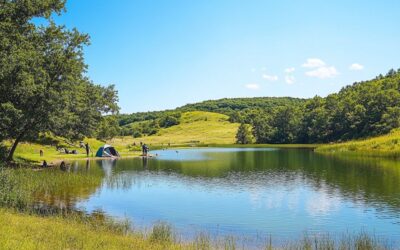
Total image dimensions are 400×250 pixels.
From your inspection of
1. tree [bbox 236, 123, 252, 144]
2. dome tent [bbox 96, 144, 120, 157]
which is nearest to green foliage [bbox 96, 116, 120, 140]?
dome tent [bbox 96, 144, 120, 157]

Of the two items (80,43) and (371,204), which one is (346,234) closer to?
(371,204)

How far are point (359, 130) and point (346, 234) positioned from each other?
120m

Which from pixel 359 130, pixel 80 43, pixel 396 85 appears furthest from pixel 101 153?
pixel 396 85

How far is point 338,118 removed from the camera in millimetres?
142000

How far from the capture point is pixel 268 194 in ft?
111

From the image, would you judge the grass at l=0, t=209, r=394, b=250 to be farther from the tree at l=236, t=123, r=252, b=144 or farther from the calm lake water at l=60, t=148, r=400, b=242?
the tree at l=236, t=123, r=252, b=144

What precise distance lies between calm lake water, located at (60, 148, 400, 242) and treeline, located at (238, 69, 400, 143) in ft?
275

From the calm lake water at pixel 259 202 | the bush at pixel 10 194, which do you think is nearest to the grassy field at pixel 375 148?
the calm lake water at pixel 259 202

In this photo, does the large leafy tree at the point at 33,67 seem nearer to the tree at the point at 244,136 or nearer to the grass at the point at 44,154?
the grass at the point at 44,154

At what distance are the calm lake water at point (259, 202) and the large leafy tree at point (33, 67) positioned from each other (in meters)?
9.38

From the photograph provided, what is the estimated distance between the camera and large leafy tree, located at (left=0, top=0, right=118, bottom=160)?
33.6 meters

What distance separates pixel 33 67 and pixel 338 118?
12093 cm

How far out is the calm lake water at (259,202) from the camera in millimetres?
22797

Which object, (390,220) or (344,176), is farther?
(344,176)
